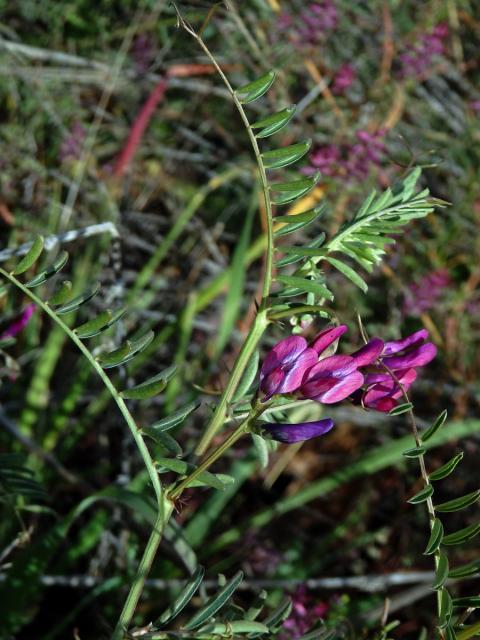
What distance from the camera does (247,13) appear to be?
2162mm

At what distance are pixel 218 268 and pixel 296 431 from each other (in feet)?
4.58

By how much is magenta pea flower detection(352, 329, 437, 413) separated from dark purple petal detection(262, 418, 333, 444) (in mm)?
86

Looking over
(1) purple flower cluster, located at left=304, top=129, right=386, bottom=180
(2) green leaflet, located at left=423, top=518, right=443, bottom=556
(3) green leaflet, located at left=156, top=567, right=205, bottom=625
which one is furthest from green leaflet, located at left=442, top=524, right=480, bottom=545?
(1) purple flower cluster, located at left=304, top=129, right=386, bottom=180

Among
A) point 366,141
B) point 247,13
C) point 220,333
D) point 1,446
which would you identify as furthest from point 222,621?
point 247,13

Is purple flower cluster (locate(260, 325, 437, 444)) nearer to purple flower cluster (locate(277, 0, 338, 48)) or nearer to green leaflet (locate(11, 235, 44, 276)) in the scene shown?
green leaflet (locate(11, 235, 44, 276))

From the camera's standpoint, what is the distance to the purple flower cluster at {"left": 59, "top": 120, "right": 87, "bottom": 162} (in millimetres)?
1942

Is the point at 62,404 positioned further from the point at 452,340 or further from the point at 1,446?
the point at 452,340

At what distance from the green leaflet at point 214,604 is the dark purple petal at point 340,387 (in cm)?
18

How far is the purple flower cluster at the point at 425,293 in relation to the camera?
1.86m

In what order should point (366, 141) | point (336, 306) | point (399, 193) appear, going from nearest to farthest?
point (399, 193), point (366, 141), point (336, 306)

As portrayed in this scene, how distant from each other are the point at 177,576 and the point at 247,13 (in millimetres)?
1505

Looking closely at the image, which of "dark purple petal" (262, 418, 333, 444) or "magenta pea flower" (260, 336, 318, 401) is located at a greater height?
"magenta pea flower" (260, 336, 318, 401)

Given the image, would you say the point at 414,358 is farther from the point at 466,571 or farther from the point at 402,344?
the point at 466,571

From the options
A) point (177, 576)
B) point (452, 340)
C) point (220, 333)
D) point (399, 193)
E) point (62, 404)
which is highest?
point (399, 193)
